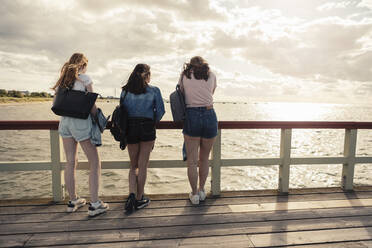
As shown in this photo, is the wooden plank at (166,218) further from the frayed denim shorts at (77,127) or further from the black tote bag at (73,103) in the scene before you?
the black tote bag at (73,103)

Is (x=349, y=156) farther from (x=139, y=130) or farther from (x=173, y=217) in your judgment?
(x=139, y=130)

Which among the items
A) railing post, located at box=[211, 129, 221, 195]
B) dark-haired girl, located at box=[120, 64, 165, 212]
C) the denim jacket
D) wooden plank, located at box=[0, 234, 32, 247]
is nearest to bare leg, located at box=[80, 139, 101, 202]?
dark-haired girl, located at box=[120, 64, 165, 212]

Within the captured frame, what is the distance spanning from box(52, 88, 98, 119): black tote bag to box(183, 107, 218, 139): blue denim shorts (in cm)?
98

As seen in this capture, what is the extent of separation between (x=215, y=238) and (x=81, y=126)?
62.6 inches

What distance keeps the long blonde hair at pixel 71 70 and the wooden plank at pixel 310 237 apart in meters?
2.14

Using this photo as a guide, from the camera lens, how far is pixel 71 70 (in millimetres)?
2359

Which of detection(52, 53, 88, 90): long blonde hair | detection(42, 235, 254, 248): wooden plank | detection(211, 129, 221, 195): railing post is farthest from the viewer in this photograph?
detection(211, 129, 221, 195): railing post

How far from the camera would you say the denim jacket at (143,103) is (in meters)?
2.55

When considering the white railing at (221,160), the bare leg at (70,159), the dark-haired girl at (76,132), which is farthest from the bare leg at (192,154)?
the bare leg at (70,159)

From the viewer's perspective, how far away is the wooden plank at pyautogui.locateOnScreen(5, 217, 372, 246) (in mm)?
2133

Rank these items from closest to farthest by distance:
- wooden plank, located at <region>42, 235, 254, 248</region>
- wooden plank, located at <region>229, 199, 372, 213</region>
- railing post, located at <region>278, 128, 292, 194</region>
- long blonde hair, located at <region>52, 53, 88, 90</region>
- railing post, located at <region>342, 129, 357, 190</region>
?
wooden plank, located at <region>42, 235, 254, 248</region> < long blonde hair, located at <region>52, 53, 88, 90</region> < wooden plank, located at <region>229, 199, 372, 213</region> < railing post, located at <region>278, 128, 292, 194</region> < railing post, located at <region>342, 129, 357, 190</region>

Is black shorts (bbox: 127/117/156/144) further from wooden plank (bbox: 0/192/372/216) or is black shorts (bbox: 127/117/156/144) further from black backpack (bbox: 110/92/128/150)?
wooden plank (bbox: 0/192/372/216)

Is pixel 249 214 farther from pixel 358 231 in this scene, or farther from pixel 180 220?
pixel 358 231

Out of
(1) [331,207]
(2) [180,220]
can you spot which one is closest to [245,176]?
(1) [331,207]
